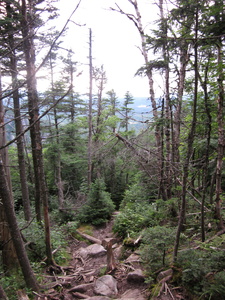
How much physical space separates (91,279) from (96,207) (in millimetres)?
5700

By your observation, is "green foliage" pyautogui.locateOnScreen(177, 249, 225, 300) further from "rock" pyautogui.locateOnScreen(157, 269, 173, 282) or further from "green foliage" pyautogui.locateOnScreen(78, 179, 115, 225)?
"green foliage" pyautogui.locateOnScreen(78, 179, 115, 225)

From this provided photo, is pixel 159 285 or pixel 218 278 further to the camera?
pixel 159 285

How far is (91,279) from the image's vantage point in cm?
586

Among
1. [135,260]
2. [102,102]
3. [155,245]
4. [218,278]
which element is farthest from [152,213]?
[102,102]

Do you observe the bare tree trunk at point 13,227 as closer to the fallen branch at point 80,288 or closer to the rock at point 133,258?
the fallen branch at point 80,288

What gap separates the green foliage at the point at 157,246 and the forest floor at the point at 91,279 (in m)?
0.54

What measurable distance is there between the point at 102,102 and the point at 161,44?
45.1 feet

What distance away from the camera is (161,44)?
233 inches

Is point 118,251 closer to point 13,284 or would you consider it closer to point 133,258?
point 133,258

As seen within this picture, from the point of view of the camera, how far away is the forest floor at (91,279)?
14.8 feet

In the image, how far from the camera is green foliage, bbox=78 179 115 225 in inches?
443

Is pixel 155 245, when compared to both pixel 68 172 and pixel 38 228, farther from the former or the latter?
pixel 68 172

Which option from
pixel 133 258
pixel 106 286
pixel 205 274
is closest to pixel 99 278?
pixel 106 286

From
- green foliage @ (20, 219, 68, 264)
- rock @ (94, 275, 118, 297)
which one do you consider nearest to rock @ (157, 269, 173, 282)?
rock @ (94, 275, 118, 297)
